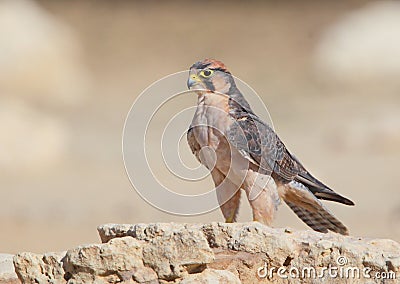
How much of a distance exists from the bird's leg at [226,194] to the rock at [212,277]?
105 inches

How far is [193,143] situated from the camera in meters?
8.30

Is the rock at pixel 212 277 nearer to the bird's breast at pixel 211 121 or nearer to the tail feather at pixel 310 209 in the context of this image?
the bird's breast at pixel 211 121

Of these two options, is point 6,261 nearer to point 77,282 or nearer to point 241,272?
point 77,282

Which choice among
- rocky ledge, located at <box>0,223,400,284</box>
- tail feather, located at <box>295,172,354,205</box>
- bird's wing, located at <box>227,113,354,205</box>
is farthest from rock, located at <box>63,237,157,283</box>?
tail feather, located at <box>295,172,354,205</box>

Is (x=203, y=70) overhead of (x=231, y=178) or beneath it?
overhead

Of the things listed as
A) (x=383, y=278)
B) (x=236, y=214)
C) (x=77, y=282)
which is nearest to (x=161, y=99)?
(x=236, y=214)

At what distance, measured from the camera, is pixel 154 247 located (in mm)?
5566

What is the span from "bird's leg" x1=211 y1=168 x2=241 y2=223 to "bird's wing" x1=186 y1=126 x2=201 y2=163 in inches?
10.5

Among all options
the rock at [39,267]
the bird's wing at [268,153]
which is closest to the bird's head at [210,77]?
the bird's wing at [268,153]

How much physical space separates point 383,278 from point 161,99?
280 cm

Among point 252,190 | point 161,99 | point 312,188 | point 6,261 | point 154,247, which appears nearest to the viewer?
point 154,247

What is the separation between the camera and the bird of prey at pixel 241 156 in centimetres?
816

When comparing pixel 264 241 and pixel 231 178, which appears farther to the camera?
pixel 231 178

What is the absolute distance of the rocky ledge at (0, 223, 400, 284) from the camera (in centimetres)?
554
